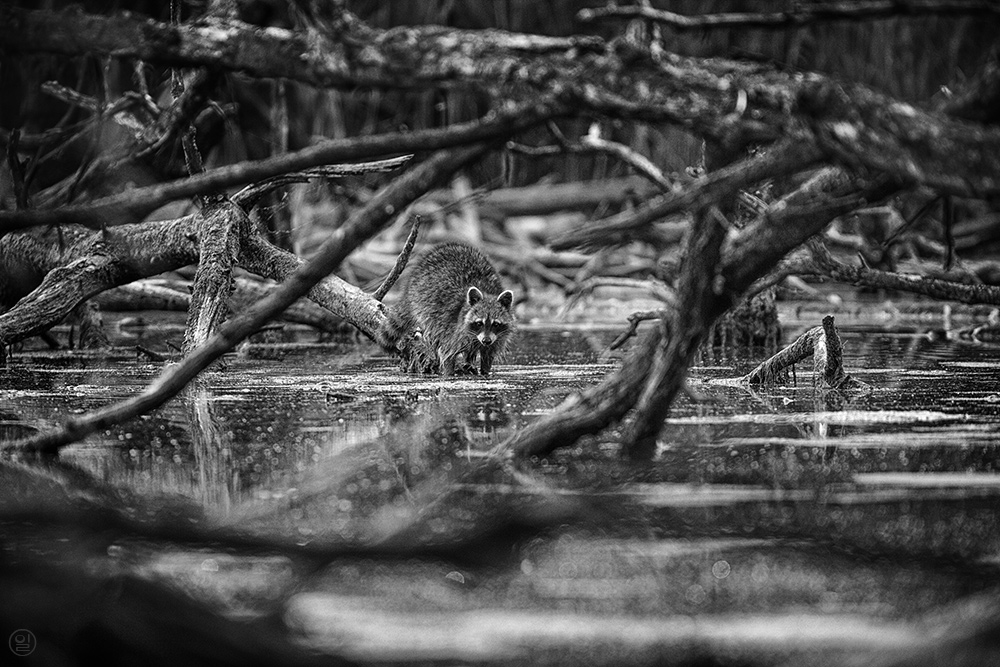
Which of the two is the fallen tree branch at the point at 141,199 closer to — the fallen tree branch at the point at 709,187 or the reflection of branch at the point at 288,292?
the reflection of branch at the point at 288,292

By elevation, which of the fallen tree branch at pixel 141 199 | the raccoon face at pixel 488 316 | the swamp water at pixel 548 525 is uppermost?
the fallen tree branch at pixel 141 199

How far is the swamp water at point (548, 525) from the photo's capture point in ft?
7.61

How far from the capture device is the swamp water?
232 cm

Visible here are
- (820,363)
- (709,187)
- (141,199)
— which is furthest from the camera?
(820,363)

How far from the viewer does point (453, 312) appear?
304 inches

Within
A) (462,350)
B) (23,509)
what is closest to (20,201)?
(23,509)

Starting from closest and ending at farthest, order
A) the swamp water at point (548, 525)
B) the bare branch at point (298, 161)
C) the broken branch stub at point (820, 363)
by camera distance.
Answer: the swamp water at point (548, 525), the bare branch at point (298, 161), the broken branch stub at point (820, 363)

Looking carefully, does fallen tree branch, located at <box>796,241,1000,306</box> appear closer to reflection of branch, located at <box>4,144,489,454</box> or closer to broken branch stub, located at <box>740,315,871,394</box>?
broken branch stub, located at <box>740,315,871,394</box>

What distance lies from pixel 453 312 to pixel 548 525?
4834 mm

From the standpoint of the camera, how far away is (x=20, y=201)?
4742mm

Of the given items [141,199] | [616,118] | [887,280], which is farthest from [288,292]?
[887,280]

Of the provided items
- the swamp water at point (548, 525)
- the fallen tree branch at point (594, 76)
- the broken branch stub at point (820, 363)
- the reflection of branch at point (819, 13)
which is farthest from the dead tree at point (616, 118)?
the broken branch stub at point (820, 363)

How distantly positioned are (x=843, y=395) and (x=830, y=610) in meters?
3.04

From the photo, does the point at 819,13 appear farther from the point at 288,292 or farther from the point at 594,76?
the point at 288,292
